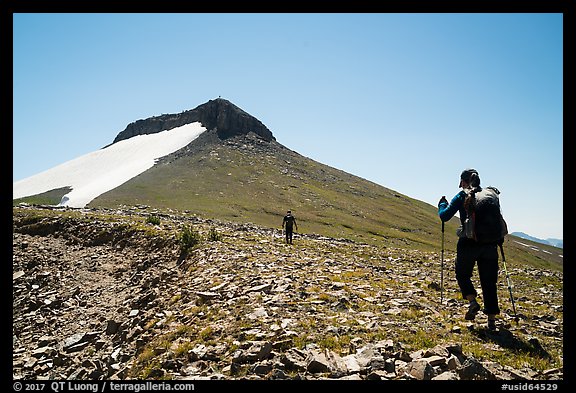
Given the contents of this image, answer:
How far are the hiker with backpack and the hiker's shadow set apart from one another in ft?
0.79

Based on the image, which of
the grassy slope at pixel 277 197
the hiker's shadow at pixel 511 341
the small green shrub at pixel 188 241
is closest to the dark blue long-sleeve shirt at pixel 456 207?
the hiker's shadow at pixel 511 341

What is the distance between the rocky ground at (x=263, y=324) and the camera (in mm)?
6738

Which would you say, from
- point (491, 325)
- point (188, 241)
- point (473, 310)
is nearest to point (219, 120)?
point (188, 241)

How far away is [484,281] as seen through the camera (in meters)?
8.67

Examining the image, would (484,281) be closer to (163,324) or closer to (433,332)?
(433,332)

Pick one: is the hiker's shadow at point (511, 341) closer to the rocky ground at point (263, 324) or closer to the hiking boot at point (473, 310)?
the rocky ground at point (263, 324)

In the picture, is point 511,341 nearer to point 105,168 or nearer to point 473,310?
point 473,310

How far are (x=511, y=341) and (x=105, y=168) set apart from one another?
432ft

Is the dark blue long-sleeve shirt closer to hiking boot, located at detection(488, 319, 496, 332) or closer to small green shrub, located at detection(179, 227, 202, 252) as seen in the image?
hiking boot, located at detection(488, 319, 496, 332)

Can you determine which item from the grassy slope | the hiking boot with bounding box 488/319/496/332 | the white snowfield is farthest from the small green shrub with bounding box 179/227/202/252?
the white snowfield

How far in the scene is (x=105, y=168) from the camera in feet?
396
